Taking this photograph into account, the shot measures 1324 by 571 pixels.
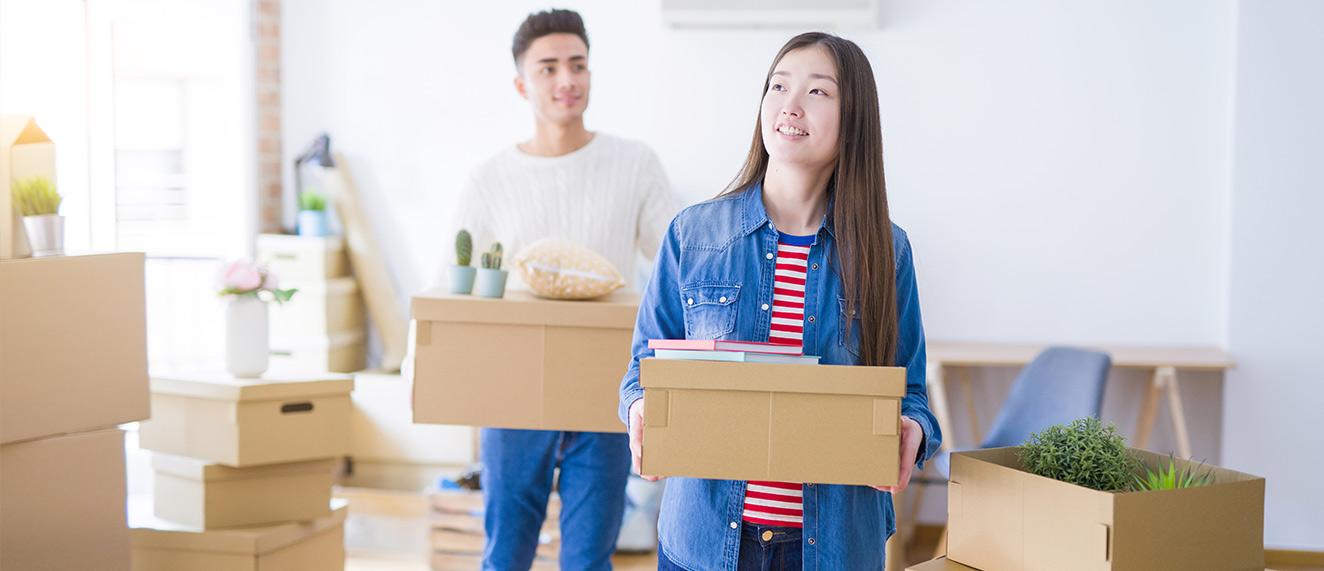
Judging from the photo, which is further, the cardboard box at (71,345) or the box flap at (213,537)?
the box flap at (213,537)

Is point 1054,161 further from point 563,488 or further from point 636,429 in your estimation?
point 636,429

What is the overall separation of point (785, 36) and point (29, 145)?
7.80ft

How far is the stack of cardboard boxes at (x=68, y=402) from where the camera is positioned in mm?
1860

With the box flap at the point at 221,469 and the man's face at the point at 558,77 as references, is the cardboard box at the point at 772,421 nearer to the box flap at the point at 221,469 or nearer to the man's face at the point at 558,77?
the man's face at the point at 558,77

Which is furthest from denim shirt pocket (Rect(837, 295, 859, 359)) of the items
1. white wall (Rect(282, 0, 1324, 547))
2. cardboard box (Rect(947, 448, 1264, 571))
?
white wall (Rect(282, 0, 1324, 547))

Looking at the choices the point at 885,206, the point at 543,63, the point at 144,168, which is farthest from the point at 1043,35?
the point at 144,168

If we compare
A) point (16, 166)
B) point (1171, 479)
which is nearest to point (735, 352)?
point (1171, 479)

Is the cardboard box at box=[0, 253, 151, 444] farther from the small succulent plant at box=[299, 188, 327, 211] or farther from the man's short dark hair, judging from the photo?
the small succulent plant at box=[299, 188, 327, 211]

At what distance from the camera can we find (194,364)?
162 inches

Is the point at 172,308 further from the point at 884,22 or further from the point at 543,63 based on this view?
the point at 884,22

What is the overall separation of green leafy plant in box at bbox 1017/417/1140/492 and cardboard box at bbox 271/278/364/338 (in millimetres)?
3098

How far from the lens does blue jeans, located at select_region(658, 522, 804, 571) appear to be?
1255mm

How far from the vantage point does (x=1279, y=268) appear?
129 inches

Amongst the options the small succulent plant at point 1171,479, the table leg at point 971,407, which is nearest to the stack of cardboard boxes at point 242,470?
the small succulent plant at point 1171,479
